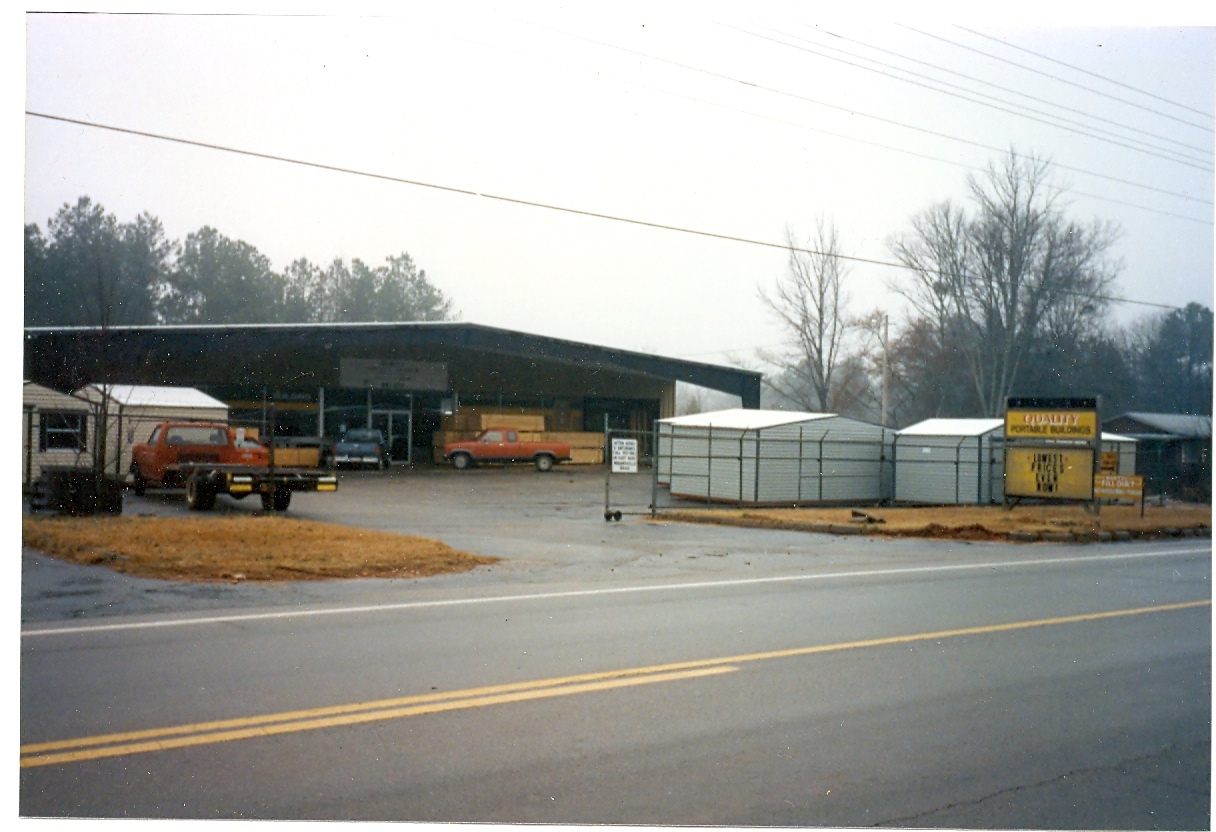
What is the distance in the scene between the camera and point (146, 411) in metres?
27.2

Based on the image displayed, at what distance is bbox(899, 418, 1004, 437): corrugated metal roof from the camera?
32938mm

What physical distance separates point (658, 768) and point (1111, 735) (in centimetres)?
294

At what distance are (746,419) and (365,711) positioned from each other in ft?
87.3

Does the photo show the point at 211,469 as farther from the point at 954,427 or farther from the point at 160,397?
the point at 954,427

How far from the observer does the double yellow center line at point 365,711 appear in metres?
5.84

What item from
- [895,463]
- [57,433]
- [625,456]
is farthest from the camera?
[895,463]

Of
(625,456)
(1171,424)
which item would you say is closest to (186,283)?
(625,456)

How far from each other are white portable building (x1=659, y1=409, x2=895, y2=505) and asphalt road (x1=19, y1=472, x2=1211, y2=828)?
59.0 ft

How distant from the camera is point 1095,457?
26.7m

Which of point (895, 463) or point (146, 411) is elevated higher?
point (146, 411)

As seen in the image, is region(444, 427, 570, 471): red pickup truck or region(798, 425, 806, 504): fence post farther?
region(444, 427, 570, 471): red pickup truck

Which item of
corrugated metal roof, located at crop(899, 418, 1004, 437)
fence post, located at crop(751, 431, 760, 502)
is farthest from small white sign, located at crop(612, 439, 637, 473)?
corrugated metal roof, located at crop(899, 418, 1004, 437)

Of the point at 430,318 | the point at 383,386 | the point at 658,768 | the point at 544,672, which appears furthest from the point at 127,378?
the point at 658,768

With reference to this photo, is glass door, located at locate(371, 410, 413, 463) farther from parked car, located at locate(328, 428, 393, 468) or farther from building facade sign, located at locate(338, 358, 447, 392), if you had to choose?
parked car, located at locate(328, 428, 393, 468)
